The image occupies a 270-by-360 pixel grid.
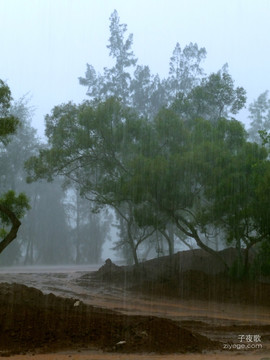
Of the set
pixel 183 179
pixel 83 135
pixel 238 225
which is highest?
pixel 83 135

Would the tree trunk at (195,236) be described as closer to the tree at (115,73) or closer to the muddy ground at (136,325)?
the muddy ground at (136,325)

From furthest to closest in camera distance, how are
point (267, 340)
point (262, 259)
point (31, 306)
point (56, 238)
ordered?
point (56, 238) → point (262, 259) → point (31, 306) → point (267, 340)

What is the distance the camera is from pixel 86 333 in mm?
9344

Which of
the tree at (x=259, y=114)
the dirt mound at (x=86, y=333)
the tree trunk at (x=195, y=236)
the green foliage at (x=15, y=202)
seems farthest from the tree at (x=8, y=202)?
the tree at (x=259, y=114)

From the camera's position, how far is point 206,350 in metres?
8.86

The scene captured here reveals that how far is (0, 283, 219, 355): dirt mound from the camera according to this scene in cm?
882

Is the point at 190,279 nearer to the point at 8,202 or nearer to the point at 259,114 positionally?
the point at 8,202

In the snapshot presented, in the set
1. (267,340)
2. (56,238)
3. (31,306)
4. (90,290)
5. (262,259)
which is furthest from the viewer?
(56,238)

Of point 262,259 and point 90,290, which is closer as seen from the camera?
point 262,259

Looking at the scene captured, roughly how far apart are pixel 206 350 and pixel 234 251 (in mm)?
13122

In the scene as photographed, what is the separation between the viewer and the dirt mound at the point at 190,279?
61.8 feet

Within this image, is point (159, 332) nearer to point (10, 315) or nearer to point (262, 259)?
point (10, 315)

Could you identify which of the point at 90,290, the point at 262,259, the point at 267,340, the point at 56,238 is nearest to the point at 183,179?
the point at 262,259

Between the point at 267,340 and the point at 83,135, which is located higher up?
the point at 83,135
